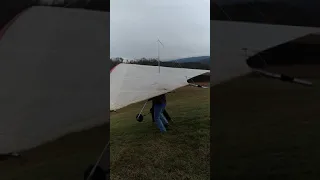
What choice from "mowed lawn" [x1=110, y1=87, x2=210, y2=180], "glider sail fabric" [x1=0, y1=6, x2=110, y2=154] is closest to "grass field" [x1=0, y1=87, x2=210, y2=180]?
"mowed lawn" [x1=110, y1=87, x2=210, y2=180]

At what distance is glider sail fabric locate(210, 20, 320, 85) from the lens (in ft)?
6.81

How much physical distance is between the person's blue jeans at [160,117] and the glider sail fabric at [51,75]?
305 millimetres

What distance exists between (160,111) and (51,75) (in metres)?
0.67

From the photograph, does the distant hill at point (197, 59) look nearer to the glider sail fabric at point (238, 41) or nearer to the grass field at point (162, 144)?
the glider sail fabric at point (238, 41)

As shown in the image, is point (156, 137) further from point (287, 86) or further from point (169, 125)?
point (287, 86)

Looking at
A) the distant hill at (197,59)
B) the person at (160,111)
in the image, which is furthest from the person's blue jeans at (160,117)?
the distant hill at (197,59)

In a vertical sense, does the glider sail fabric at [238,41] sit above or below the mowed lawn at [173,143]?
above

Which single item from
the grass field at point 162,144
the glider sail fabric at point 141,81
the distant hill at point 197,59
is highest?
the distant hill at point 197,59

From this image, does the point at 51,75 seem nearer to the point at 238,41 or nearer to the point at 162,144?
the point at 162,144

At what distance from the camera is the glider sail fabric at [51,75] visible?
1.89 meters

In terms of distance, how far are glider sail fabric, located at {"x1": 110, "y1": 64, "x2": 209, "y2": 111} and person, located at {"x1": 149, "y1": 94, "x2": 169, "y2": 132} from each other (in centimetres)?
3

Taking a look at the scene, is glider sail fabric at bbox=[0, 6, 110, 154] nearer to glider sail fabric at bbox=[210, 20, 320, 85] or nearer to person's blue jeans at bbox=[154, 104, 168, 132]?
person's blue jeans at bbox=[154, 104, 168, 132]

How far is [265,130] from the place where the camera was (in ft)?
7.10

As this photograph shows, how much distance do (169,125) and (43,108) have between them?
0.75 m
